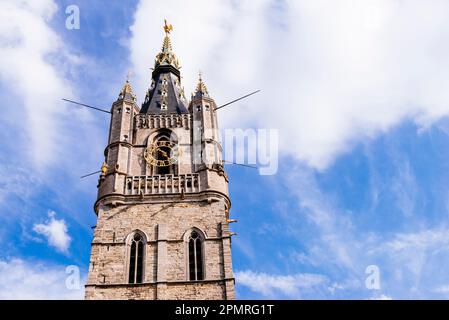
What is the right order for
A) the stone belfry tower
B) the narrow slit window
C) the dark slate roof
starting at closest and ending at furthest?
the stone belfry tower
the narrow slit window
the dark slate roof

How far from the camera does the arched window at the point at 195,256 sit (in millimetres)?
21375

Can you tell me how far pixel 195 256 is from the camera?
72.0 feet

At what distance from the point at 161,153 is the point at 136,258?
768 cm

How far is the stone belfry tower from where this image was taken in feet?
68.3

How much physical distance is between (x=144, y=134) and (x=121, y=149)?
8.13 feet

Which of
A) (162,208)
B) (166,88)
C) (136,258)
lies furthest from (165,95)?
(136,258)

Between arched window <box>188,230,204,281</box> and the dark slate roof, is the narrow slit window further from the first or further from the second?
the dark slate roof

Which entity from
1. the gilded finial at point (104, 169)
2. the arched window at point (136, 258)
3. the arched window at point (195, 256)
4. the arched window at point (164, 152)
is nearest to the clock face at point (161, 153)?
the arched window at point (164, 152)

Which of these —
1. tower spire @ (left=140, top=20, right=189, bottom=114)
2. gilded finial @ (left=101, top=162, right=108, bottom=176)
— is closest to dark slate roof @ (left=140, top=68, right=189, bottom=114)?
tower spire @ (left=140, top=20, right=189, bottom=114)

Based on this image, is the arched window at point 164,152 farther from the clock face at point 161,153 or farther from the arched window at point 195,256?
the arched window at point 195,256

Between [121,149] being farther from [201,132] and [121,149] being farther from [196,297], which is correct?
[196,297]

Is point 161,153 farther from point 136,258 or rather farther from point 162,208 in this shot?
point 136,258

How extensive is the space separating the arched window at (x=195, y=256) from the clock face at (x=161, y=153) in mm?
5591

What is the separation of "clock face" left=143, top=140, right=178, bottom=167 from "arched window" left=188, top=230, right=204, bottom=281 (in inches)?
220
